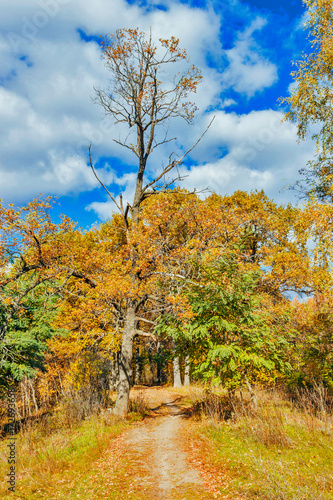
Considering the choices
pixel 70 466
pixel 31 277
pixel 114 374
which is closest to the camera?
pixel 70 466

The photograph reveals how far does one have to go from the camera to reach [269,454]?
6.26 m

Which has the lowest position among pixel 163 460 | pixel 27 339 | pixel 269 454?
pixel 163 460

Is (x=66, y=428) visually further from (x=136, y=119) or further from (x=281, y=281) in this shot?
(x=281, y=281)

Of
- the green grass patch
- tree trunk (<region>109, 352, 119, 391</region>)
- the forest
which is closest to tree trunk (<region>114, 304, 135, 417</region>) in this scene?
the forest

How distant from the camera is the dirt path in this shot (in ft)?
17.4

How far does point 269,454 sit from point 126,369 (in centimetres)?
650

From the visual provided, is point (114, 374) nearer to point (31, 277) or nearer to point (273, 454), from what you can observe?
point (31, 277)

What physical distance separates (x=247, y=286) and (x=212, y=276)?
3.73ft

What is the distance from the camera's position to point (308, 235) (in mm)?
9055

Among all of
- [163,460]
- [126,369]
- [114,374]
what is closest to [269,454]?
[163,460]

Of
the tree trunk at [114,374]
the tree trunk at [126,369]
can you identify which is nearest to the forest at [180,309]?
the tree trunk at [126,369]

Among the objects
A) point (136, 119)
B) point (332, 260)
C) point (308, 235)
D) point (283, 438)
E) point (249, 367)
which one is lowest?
point (283, 438)

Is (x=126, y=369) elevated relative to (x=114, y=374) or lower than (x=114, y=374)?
elevated

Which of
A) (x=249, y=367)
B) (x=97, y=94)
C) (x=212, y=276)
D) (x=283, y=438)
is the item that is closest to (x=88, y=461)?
(x=283, y=438)
